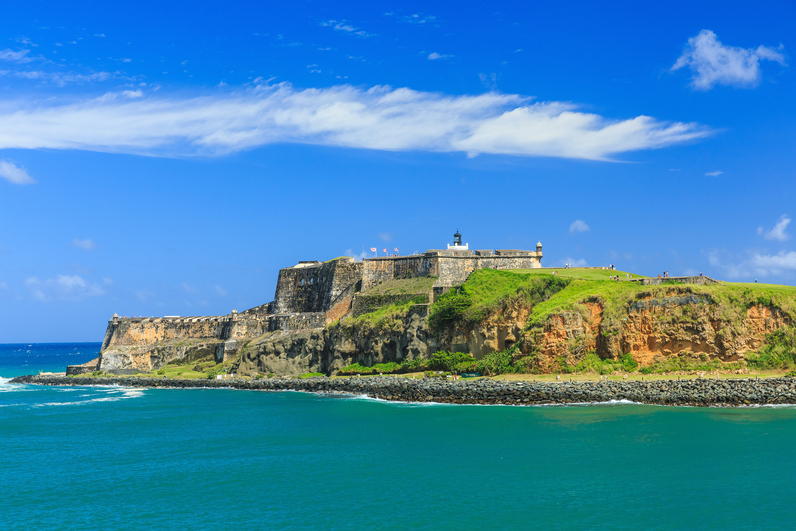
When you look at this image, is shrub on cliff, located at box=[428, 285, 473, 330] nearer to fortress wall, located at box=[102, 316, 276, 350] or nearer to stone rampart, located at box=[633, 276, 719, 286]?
stone rampart, located at box=[633, 276, 719, 286]

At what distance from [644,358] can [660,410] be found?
377 inches

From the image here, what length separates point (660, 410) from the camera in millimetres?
39250

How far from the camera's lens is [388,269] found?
68.4 m

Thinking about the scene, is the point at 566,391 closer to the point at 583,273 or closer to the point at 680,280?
the point at 680,280

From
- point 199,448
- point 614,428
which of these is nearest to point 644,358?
point 614,428

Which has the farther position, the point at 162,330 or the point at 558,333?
the point at 162,330

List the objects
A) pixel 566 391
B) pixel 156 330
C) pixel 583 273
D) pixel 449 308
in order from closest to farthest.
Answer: pixel 566 391
pixel 449 308
pixel 583 273
pixel 156 330

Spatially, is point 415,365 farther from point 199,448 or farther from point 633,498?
point 633,498

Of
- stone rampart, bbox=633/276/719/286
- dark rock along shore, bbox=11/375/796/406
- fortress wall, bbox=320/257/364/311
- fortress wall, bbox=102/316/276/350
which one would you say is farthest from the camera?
fortress wall, bbox=102/316/276/350

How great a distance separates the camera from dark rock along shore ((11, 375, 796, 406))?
40.4 metres

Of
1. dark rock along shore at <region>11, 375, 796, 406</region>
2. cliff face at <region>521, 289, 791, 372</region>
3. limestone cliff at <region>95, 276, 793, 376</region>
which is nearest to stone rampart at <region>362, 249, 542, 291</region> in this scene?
limestone cliff at <region>95, 276, 793, 376</region>

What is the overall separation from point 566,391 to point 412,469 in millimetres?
17951

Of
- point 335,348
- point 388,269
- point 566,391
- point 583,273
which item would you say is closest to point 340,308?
point 335,348

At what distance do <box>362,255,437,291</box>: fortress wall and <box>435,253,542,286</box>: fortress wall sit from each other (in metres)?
2.61
